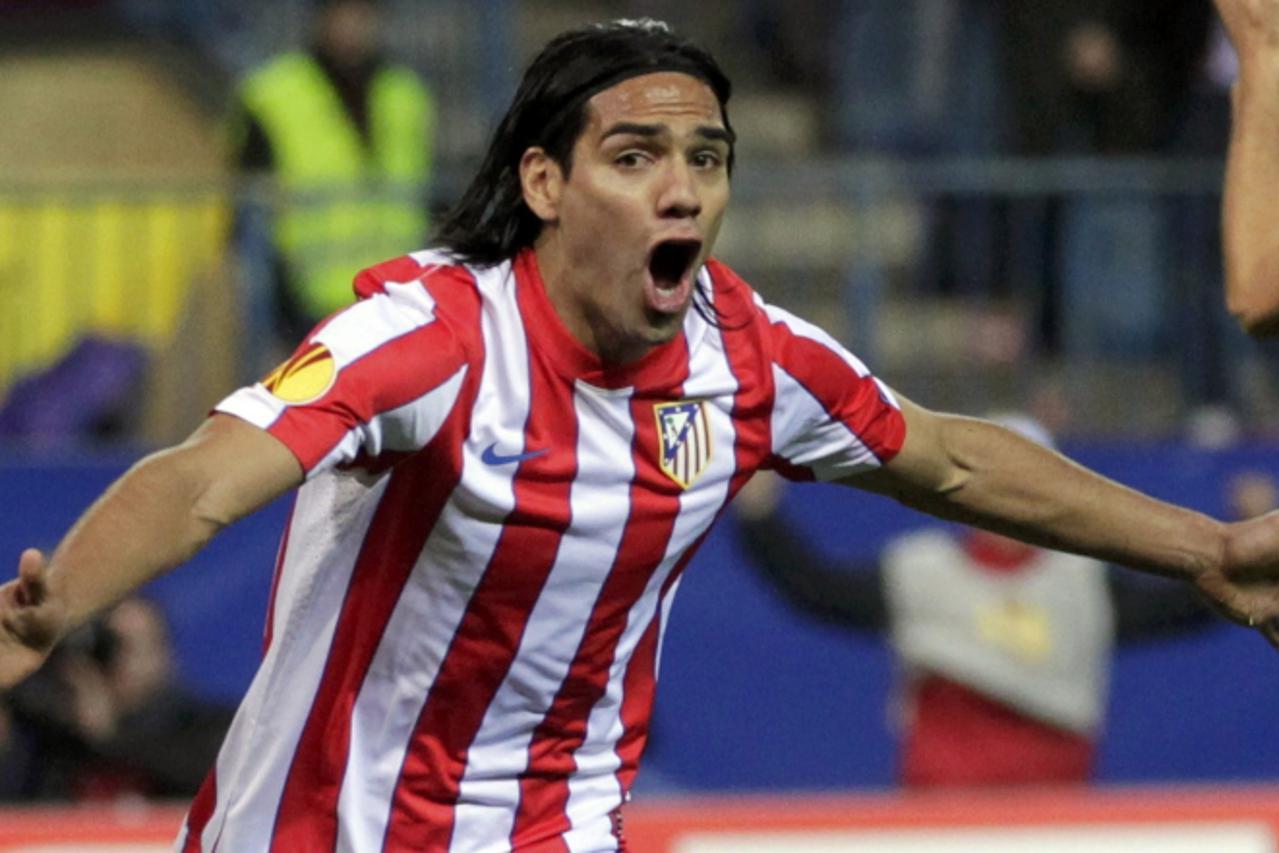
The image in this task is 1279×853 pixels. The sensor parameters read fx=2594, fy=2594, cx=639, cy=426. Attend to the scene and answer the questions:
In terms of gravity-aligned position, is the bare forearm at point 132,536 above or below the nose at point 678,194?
below

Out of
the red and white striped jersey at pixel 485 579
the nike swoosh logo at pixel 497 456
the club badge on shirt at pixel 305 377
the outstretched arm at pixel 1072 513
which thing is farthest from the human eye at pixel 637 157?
the outstretched arm at pixel 1072 513

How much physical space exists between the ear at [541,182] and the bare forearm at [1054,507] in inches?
33.9

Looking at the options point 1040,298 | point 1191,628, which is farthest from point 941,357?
point 1191,628

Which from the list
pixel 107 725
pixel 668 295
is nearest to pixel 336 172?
pixel 107 725

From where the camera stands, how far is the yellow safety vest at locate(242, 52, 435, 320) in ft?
31.1

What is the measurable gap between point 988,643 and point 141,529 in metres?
5.54

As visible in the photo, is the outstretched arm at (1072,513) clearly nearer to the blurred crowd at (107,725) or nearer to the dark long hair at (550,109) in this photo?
the dark long hair at (550,109)

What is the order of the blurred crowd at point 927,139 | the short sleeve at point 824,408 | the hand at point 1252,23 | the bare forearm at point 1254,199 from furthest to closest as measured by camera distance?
the blurred crowd at point 927,139
the short sleeve at point 824,408
the hand at point 1252,23
the bare forearm at point 1254,199

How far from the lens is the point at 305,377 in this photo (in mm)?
3963

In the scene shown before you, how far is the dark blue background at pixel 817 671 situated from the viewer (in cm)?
943

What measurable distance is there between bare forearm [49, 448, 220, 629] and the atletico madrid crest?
3.18ft

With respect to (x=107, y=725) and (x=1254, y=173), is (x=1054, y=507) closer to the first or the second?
(x=1254, y=173)

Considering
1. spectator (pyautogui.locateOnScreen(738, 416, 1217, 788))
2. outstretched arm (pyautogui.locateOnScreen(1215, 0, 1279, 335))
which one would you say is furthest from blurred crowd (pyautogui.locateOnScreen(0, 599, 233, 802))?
outstretched arm (pyautogui.locateOnScreen(1215, 0, 1279, 335))

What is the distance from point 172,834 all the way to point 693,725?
3393mm
